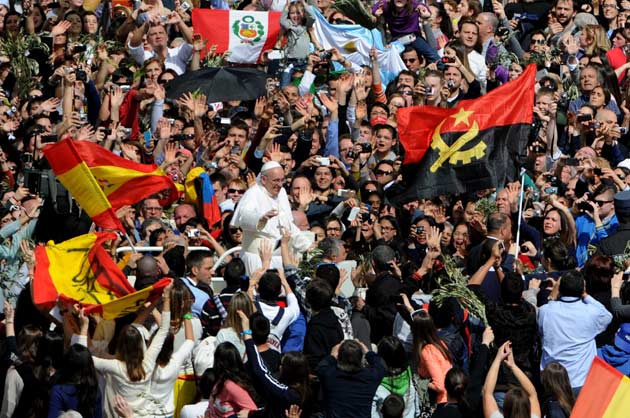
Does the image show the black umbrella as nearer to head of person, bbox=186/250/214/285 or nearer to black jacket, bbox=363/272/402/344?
head of person, bbox=186/250/214/285

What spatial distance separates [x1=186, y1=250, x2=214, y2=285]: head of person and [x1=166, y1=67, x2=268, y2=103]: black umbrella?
5942mm

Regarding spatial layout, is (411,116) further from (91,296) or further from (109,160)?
(91,296)

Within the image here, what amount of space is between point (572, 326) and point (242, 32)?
10.5 meters

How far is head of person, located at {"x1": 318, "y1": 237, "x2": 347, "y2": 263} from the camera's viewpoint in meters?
18.2

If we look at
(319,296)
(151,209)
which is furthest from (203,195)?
(319,296)

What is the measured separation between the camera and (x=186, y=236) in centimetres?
1938

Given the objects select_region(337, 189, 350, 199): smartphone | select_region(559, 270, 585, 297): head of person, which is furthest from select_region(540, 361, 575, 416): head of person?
select_region(337, 189, 350, 199): smartphone

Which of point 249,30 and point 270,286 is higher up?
point 270,286

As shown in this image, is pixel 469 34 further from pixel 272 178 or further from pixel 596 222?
pixel 272 178

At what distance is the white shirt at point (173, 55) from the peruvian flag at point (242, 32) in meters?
0.73

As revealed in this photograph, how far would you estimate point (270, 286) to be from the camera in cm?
1683

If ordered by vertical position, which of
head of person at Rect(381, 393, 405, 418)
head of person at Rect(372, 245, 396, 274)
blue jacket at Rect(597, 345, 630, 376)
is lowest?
head of person at Rect(372, 245, 396, 274)

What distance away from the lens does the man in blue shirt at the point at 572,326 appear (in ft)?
53.8

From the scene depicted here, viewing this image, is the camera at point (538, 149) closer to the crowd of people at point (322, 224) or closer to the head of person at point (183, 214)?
the crowd of people at point (322, 224)
